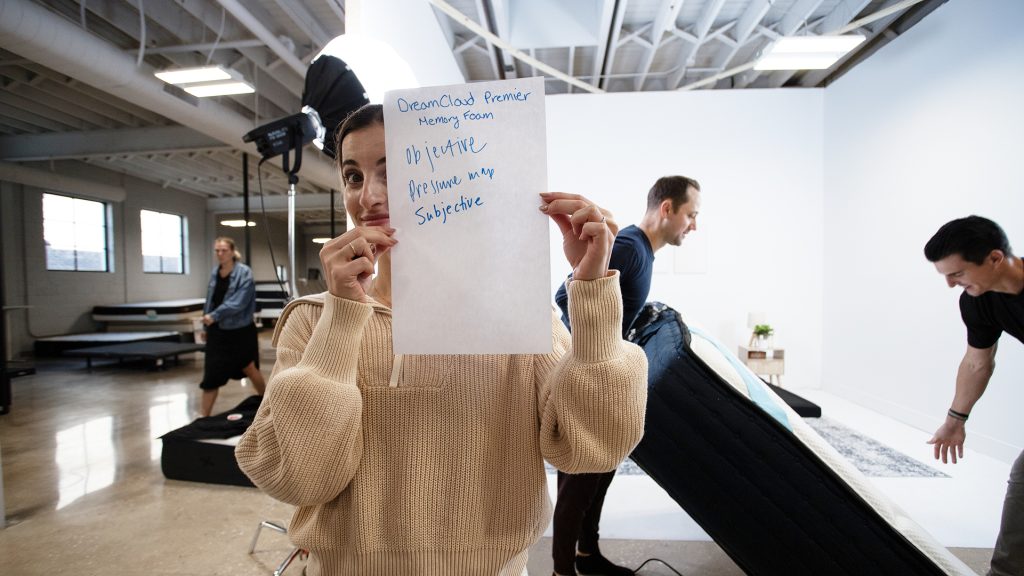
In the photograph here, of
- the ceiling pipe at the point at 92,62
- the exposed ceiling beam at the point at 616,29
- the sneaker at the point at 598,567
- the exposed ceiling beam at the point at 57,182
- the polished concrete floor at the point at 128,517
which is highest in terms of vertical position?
the exposed ceiling beam at the point at 616,29

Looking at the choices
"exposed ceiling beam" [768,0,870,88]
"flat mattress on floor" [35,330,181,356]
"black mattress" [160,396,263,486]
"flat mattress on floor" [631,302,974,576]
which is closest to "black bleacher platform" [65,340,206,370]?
"flat mattress on floor" [35,330,181,356]

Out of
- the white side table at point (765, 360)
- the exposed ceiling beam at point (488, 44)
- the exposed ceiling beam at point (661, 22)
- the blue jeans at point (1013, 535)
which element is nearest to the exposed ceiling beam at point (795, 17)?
the exposed ceiling beam at point (661, 22)

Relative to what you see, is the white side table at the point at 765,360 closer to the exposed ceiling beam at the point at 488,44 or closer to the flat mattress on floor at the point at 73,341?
the exposed ceiling beam at the point at 488,44

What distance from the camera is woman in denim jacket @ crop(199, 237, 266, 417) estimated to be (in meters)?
3.87

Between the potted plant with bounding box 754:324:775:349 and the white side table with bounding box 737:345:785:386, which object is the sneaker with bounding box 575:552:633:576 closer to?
the white side table with bounding box 737:345:785:386

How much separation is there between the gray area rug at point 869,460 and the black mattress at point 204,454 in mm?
2029

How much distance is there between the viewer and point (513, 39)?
443 cm

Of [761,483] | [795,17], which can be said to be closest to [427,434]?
[761,483]

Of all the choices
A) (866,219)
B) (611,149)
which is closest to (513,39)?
(611,149)

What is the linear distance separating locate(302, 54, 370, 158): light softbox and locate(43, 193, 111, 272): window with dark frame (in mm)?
9895

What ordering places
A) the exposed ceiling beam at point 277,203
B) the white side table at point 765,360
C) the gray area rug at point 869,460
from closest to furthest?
the gray area rug at point 869,460 < the white side table at point 765,360 < the exposed ceiling beam at point 277,203

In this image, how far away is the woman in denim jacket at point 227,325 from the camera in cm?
387

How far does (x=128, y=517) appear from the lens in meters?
2.46

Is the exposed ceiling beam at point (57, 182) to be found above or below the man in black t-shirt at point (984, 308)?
above
